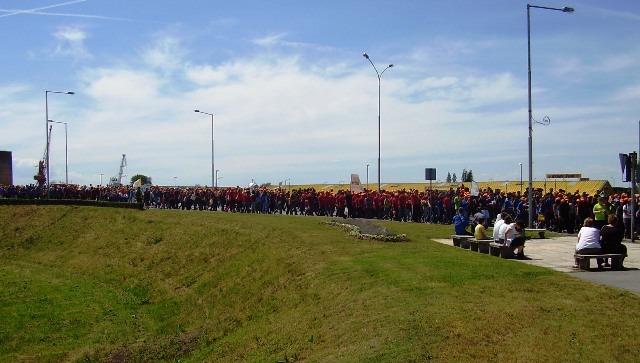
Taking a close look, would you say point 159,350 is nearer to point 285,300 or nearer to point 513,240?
point 285,300

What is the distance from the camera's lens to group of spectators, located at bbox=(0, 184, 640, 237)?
27688mm

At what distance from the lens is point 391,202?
120ft

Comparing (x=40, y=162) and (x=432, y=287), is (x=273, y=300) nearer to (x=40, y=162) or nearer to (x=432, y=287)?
(x=432, y=287)

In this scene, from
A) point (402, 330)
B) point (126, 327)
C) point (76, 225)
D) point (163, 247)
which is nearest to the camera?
point (402, 330)

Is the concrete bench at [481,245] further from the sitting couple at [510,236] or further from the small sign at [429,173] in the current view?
the small sign at [429,173]

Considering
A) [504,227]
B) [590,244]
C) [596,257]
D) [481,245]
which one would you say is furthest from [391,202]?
[596,257]

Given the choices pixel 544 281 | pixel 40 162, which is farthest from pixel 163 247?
pixel 40 162

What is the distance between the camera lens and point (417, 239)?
2378cm

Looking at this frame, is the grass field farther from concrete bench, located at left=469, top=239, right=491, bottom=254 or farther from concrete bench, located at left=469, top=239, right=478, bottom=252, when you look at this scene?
concrete bench, located at left=469, top=239, right=491, bottom=254

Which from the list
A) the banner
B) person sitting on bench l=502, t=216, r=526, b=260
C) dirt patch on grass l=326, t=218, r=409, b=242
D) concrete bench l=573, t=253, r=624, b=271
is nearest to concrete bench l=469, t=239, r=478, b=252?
person sitting on bench l=502, t=216, r=526, b=260

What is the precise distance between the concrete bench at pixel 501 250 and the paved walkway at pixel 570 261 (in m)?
0.54

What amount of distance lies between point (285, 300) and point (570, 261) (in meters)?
7.64

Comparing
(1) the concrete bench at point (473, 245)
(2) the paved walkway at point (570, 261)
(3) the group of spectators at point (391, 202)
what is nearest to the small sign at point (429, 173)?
(3) the group of spectators at point (391, 202)

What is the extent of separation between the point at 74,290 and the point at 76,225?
590 inches
